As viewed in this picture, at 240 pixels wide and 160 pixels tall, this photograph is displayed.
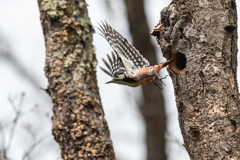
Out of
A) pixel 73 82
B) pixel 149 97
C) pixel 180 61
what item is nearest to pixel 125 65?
pixel 149 97

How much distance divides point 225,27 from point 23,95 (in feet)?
11.4

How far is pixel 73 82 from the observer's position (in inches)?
83.4

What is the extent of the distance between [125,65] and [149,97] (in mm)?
1011

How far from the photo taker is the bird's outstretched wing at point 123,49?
484cm

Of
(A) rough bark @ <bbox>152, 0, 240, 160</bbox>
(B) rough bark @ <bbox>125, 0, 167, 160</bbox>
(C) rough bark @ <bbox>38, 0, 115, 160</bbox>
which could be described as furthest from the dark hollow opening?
(B) rough bark @ <bbox>125, 0, 167, 160</bbox>

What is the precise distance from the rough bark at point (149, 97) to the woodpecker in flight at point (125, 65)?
732mm

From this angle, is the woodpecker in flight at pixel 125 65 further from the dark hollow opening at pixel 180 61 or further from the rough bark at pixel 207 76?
the rough bark at pixel 207 76

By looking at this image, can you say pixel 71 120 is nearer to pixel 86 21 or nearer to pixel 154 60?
pixel 86 21

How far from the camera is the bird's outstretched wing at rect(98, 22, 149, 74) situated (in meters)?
4.84

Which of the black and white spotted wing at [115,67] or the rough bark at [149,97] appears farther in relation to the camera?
the rough bark at [149,97]

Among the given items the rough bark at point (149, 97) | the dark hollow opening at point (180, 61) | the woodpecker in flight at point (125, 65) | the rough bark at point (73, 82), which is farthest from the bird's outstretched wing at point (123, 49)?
the rough bark at point (73, 82)

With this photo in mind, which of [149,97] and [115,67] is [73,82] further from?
[149,97]

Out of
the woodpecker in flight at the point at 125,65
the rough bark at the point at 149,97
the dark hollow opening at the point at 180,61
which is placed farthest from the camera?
the rough bark at the point at 149,97

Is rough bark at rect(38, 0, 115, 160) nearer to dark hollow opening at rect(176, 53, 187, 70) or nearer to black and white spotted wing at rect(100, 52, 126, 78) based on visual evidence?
dark hollow opening at rect(176, 53, 187, 70)
